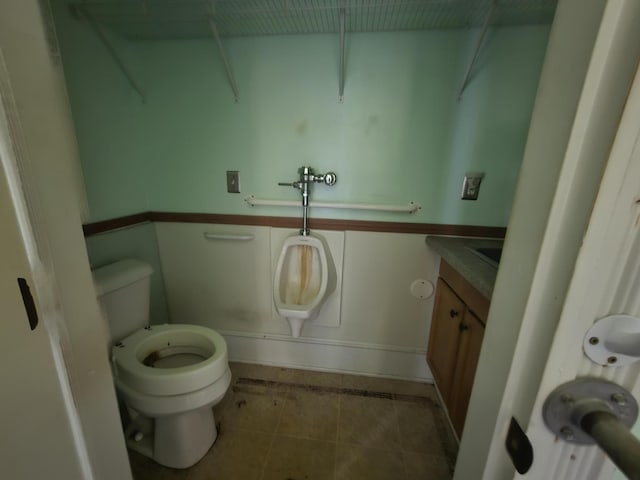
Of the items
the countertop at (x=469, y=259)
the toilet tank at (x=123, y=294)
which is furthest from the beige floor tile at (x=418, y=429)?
the toilet tank at (x=123, y=294)

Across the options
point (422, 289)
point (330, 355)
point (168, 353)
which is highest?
point (422, 289)

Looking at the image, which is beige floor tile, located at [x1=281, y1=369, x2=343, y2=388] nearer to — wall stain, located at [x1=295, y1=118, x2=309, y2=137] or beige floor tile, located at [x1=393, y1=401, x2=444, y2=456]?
beige floor tile, located at [x1=393, y1=401, x2=444, y2=456]

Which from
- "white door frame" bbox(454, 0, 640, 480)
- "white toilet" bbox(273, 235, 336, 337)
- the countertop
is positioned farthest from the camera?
"white toilet" bbox(273, 235, 336, 337)

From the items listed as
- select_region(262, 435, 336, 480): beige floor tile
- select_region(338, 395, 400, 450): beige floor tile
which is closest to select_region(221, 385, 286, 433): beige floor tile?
select_region(262, 435, 336, 480): beige floor tile

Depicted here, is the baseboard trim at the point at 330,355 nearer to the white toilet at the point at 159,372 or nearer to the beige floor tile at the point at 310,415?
the beige floor tile at the point at 310,415

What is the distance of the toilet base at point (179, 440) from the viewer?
1.12m

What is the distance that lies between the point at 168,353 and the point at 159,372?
1.00 feet

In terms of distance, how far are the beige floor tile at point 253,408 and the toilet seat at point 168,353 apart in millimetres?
414

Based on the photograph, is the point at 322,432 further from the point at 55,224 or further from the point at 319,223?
the point at 55,224

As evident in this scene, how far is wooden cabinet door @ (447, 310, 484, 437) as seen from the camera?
3.22 feet

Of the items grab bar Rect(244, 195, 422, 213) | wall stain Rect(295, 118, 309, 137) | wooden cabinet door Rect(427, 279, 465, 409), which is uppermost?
Result: wall stain Rect(295, 118, 309, 137)

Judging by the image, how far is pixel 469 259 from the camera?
3.61ft

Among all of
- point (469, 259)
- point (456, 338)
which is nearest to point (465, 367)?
point (456, 338)

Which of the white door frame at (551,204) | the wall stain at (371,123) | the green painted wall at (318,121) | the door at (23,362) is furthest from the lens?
the wall stain at (371,123)
